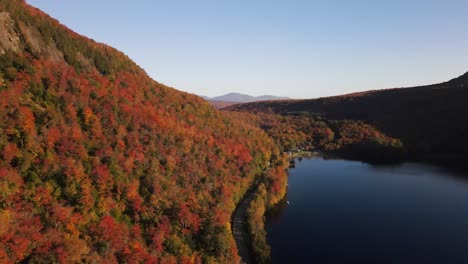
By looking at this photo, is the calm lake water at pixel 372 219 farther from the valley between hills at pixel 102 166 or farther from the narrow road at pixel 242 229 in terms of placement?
the valley between hills at pixel 102 166

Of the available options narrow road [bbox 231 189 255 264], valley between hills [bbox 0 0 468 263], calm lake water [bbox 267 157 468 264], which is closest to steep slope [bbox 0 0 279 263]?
valley between hills [bbox 0 0 468 263]

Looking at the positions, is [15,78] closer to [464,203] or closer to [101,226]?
[101,226]

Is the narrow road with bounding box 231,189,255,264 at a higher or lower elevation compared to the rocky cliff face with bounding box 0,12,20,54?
lower

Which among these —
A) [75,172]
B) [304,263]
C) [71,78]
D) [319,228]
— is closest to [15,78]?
[71,78]

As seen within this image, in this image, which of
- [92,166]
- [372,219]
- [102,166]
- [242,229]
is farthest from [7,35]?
[372,219]

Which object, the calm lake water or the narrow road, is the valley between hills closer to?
the narrow road

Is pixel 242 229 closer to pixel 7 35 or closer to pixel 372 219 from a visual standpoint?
pixel 372 219

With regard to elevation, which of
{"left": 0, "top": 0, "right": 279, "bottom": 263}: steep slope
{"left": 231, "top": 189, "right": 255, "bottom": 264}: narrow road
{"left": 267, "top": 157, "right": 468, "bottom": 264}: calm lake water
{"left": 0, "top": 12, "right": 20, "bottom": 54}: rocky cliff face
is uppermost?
{"left": 0, "top": 12, "right": 20, "bottom": 54}: rocky cliff face

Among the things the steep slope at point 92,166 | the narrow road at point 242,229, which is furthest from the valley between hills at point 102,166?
the narrow road at point 242,229
